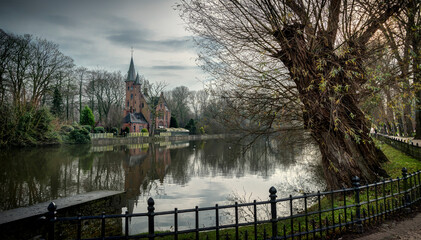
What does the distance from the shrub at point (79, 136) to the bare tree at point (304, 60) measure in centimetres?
2731

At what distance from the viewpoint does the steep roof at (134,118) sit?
167 feet

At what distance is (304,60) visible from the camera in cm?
609

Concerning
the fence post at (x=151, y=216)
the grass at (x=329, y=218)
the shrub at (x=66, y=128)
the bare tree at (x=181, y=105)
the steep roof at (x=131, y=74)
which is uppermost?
the steep roof at (x=131, y=74)

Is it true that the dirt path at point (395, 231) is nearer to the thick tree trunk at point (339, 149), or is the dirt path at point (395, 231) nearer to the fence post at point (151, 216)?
the thick tree trunk at point (339, 149)

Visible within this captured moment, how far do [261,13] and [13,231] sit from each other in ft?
21.3

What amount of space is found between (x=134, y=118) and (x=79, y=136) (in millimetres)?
23378

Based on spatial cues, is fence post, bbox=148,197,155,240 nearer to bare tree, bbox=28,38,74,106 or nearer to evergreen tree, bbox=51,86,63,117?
bare tree, bbox=28,38,74,106

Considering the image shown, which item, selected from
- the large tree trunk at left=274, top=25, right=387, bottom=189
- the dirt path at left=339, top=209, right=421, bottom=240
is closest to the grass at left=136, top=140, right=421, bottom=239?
the dirt path at left=339, top=209, right=421, bottom=240

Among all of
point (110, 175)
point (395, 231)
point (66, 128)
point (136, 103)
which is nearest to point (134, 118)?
point (136, 103)

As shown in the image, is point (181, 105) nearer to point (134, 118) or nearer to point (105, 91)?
point (134, 118)

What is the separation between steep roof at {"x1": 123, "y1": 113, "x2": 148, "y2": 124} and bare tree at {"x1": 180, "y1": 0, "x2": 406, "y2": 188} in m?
46.7

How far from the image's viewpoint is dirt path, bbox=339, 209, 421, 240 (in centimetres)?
408

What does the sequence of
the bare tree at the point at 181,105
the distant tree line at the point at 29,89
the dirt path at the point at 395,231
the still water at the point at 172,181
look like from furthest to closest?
the bare tree at the point at 181,105 < the distant tree line at the point at 29,89 < the still water at the point at 172,181 < the dirt path at the point at 395,231

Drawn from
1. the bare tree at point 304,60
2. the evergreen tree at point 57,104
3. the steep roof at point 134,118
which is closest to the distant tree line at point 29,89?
the evergreen tree at point 57,104
